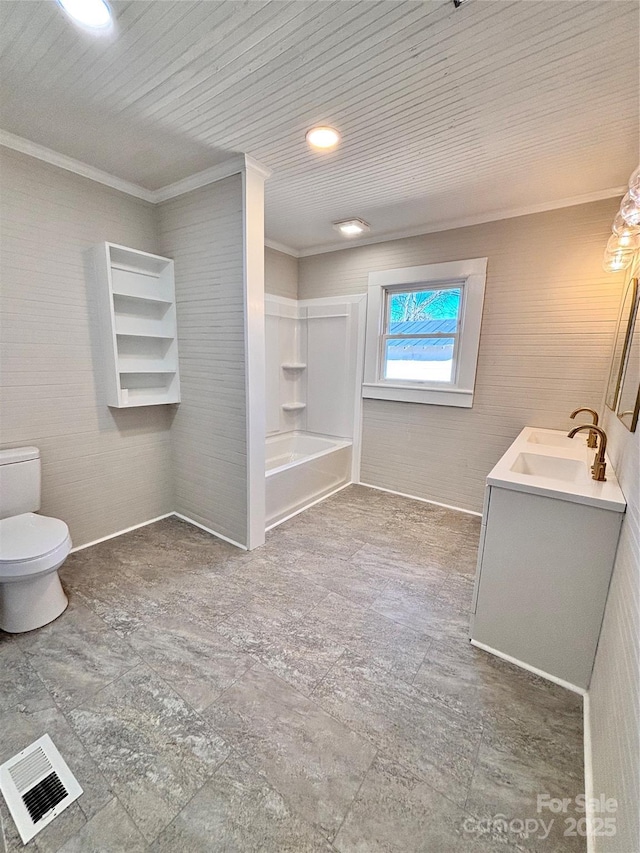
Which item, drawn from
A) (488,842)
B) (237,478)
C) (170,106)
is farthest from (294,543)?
(170,106)

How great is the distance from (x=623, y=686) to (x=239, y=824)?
123cm

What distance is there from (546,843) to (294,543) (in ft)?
6.23

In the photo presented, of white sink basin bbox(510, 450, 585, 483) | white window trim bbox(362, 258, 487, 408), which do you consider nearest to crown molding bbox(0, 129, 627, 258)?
white window trim bbox(362, 258, 487, 408)

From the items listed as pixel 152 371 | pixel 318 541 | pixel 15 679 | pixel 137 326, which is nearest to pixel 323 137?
pixel 137 326

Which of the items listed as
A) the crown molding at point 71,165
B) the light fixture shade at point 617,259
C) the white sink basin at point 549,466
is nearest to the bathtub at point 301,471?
the white sink basin at point 549,466

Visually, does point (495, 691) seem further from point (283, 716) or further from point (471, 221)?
point (471, 221)

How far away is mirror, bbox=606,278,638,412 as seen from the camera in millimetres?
1890

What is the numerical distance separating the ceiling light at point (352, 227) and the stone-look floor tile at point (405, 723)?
10.6 ft

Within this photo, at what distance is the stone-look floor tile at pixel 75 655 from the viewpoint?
58.4 inches

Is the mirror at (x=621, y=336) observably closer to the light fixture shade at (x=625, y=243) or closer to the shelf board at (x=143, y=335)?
the light fixture shade at (x=625, y=243)

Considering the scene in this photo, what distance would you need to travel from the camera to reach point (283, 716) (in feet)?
4.56

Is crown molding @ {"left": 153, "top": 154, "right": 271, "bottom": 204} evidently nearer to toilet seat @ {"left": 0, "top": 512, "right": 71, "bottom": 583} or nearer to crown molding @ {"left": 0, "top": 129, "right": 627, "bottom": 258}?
crown molding @ {"left": 0, "top": 129, "right": 627, "bottom": 258}

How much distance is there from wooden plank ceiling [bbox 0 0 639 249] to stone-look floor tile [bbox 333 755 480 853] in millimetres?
2646

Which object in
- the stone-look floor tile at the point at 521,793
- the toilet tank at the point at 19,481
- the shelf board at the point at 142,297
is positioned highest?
the shelf board at the point at 142,297
